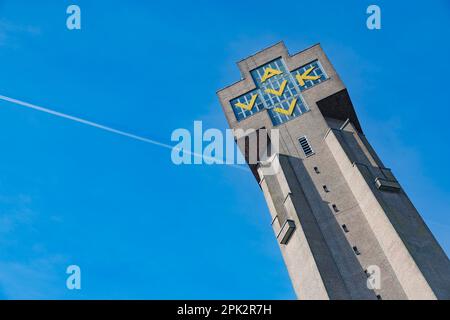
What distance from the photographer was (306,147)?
45062mm

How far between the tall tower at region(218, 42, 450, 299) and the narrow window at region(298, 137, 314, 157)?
107 millimetres

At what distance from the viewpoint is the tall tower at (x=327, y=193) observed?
1319 inches

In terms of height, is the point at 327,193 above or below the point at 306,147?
below

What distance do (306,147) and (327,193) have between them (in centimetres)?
601

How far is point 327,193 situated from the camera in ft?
134

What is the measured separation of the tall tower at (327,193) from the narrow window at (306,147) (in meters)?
0.11

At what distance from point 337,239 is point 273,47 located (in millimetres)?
26808

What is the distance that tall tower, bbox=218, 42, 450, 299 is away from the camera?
110 ft

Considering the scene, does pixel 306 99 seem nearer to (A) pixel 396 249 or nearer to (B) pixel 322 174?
(B) pixel 322 174

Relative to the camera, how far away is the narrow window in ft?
146

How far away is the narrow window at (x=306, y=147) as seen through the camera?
44.5 m

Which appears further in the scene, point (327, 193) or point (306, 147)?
point (306, 147)

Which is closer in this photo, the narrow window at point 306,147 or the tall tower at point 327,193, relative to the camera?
the tall tower at point 327,193

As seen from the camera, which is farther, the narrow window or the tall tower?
the narrow window
